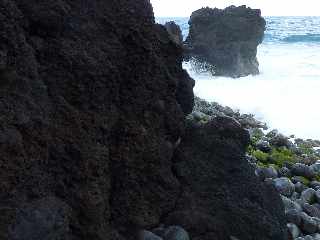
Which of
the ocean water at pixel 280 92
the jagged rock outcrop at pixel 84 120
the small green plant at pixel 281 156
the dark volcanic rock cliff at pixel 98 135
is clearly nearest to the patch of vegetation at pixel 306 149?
the small green plant at pixel 281 156

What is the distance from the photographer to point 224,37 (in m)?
39.6

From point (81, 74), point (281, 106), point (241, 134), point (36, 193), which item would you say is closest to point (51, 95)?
point (81, 74)

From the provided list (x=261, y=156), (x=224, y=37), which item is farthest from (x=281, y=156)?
(x=224, y=37)

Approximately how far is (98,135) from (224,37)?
1411 inches

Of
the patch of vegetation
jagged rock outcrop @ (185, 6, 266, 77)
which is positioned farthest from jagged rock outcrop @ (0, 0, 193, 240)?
jagged rock outcrop @ (185, 6, 266, 77)

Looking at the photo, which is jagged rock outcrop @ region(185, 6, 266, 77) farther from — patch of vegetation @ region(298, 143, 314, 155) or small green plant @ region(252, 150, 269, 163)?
small green plant @ region(252, 150, 269, 163)

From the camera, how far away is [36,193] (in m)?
4.06

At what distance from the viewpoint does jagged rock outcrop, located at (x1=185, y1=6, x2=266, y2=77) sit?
1533 inches

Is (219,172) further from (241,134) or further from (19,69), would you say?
(19,69)

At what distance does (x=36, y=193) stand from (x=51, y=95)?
938mm

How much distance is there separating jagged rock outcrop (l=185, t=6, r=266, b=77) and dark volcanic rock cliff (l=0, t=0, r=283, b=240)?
108 ft

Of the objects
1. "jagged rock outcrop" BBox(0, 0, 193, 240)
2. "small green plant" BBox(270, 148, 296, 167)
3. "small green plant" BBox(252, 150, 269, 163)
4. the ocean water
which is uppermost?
"jagged rock outcrop" BBox(0, 0, 193, 240)

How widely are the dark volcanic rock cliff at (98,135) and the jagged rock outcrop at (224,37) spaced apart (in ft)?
108

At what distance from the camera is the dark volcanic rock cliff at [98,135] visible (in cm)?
404
